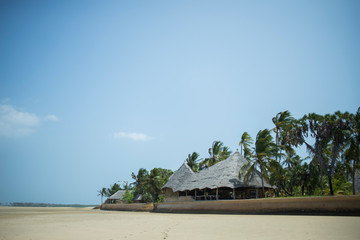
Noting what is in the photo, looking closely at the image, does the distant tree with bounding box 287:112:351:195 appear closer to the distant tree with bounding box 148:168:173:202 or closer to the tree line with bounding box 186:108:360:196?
the tree line with bounding box 186:108:360:196

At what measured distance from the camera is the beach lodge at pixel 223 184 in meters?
19.7

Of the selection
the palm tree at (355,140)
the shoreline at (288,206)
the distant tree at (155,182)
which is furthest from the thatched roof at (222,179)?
the distant tree at (155,182)

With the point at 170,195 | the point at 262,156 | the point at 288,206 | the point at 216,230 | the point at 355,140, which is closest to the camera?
the point at 216,230

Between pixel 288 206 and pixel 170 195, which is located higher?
pixel 288 206

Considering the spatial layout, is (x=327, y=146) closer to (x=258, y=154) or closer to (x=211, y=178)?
(x=258, y=154)

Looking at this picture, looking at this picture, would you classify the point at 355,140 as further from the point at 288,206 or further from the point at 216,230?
the point at 216,230

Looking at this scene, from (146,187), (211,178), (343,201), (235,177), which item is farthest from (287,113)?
(146,187)

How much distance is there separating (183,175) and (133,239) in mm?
23098

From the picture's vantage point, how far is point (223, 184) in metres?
19.5

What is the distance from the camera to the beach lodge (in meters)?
19.7

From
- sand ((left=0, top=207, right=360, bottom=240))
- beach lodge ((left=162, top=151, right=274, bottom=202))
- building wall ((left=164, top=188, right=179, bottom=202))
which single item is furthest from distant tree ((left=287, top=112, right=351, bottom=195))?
building wall ((left=164, top=188, right=179, bottom=202))

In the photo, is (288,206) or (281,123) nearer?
(288,206)

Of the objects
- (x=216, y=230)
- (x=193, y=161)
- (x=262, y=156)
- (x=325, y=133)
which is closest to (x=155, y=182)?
(x=193, y=161)

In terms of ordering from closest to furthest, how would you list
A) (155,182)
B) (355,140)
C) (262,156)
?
(355,140) → (262,156) → (155,182)
